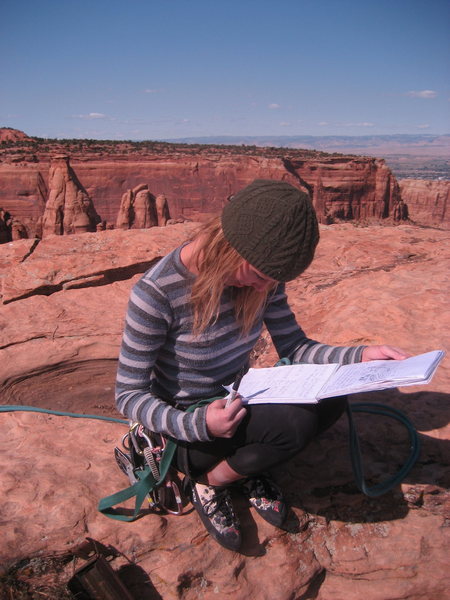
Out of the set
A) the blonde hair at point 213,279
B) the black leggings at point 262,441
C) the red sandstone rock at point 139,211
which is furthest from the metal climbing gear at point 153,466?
the red sandstone rock at point 139,211

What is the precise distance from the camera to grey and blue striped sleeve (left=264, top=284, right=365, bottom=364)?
2.33 metres

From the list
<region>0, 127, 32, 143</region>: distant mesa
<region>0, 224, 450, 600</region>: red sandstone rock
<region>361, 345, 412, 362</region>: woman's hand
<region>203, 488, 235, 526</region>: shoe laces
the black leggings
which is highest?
<region>0, 127, 32, 143</region>: distant mesa

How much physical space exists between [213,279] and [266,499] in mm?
1049

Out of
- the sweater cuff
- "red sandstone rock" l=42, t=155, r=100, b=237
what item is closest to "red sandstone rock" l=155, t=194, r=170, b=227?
"red sandstone rock" l=42, t=155, r=100, b=237

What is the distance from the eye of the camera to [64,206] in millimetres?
27719

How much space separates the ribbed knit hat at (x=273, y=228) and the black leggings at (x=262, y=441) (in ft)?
1.94

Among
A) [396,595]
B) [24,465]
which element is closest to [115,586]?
[24,465]

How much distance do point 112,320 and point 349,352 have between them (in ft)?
9.97

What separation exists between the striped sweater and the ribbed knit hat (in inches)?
13.9

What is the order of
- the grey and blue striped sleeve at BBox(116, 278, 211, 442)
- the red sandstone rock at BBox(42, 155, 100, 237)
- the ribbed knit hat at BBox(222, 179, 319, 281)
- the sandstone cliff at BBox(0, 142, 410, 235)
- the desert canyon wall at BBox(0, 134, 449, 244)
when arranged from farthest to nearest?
1. the sandstone cliff at BBox(0, 142, 410, 235)
2. the desert canyon wall at BBox(0, 134, 449, 244)
3. the red sandstone rock at BBox(42, 155, 100, 237)
4. the grey and blue striped sleeve at BBox(116, 278, 211, 442)
5. the ribbed knit hat at BBox(222, 179, 319, 281)

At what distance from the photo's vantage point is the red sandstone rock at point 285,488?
6.32 feet

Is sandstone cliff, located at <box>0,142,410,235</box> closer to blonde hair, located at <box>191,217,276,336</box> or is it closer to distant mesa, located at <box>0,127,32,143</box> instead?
distant mesa, located at <box>0,127,32,143</box>

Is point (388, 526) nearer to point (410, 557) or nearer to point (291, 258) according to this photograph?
point (410, 557)

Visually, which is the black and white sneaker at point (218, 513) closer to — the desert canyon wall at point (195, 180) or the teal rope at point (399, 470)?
the teal rope at point (399, 470)
